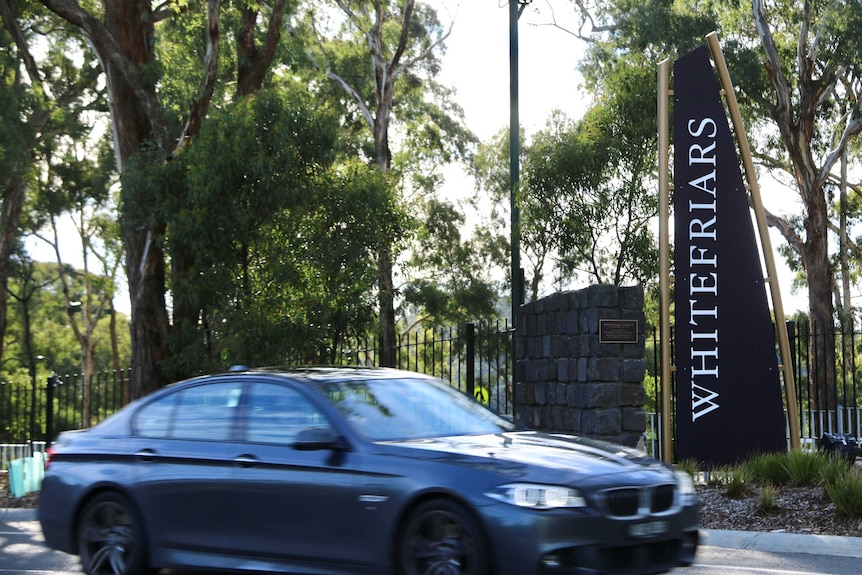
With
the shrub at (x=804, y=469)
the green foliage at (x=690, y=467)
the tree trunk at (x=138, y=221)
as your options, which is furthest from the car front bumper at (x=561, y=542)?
the tree trunk at (x=138, y=221)

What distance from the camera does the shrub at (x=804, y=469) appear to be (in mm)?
11773

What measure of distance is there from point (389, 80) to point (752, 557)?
26373mm

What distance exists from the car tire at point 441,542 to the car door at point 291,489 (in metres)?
0.34

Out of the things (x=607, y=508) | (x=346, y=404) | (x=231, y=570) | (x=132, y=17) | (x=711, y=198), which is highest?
(x=132, y=17)

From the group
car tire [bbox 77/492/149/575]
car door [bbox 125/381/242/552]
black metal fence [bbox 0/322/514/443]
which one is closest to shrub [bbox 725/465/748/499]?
black metal fence [bbox 0/322/514/443]

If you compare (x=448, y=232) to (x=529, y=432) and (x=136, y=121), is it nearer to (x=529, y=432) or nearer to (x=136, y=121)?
(x=136, y=121)

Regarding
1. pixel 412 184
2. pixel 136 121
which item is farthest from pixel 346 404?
pixel 412 184

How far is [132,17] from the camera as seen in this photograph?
69.1ft

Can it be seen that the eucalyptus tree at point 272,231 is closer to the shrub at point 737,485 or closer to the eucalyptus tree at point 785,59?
the shrub at point 737,485

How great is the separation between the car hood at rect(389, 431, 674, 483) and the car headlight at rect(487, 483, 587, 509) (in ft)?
0.25

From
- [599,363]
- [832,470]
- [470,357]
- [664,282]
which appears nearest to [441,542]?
[832,470]

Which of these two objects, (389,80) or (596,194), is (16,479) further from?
(389,80)

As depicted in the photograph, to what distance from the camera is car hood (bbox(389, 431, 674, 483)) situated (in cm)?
632

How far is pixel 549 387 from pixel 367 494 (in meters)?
8.16
